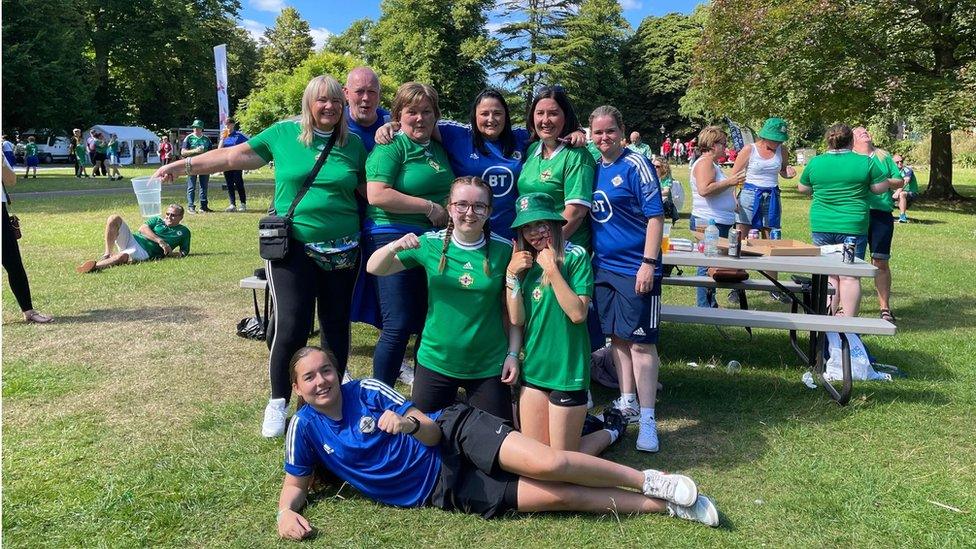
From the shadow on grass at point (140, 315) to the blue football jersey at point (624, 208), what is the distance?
4.30m

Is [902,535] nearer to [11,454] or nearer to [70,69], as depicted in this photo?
[11,454]

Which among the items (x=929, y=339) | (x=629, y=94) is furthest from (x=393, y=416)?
(x=629, y=94)

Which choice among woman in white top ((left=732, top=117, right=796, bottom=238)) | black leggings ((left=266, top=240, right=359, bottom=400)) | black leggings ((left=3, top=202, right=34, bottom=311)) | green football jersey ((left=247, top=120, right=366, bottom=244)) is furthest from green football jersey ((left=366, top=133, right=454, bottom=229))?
woman in white top ((left=732, top=117, right=796, bottom=238))

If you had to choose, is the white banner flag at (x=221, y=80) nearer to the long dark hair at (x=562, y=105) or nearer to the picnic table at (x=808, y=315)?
the picnic table at (x=808, y=315)

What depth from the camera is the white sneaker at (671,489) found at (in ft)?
10.4

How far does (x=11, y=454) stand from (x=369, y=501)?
80.8 inches

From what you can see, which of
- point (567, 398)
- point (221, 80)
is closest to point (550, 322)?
point (567, 398)

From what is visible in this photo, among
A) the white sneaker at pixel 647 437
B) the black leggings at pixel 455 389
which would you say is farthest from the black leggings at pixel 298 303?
the white sneaker at pixel 647 437

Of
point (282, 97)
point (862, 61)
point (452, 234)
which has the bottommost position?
point (452, 234)

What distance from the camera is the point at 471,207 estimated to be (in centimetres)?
341

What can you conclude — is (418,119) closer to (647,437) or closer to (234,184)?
(647,437)

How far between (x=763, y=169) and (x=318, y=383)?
6.16 m

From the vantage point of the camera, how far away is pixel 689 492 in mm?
3166

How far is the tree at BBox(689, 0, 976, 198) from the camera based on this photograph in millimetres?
17969
